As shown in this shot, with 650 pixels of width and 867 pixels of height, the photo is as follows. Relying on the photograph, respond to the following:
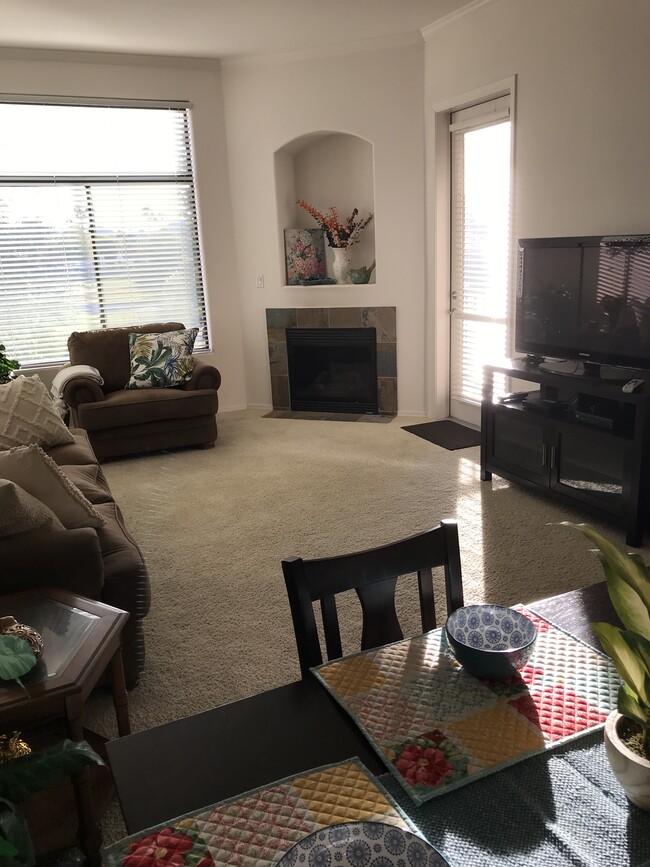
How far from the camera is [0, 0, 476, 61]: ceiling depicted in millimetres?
4539

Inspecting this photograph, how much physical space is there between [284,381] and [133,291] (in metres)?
1.55

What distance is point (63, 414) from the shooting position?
5.14 meters

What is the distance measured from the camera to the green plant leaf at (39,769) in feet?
3.65

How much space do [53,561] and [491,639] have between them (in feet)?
4.69

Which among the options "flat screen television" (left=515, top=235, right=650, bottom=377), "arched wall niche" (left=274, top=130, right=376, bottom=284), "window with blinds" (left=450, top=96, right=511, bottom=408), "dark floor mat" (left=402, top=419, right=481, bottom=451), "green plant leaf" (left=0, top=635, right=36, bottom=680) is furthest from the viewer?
"arched wall niche" (left=274, top=130, right=376, bottom=284)

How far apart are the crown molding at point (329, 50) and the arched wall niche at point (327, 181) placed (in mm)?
603

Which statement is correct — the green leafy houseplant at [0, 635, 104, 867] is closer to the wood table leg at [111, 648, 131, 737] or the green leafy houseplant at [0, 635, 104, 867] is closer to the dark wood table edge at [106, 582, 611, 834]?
the dark wood table edge at [106, 582, 611, 834]

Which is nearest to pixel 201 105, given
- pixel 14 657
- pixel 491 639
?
pixel 14 657

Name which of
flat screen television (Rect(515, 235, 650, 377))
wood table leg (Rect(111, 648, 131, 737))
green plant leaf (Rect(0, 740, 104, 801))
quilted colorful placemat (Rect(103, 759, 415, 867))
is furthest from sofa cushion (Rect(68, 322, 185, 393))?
quilted colorful placemat (Rect(103, 759, 415, 867))

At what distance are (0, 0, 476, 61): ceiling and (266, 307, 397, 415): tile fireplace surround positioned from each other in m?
2.09

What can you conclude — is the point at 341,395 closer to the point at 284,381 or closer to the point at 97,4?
the point at 284,381

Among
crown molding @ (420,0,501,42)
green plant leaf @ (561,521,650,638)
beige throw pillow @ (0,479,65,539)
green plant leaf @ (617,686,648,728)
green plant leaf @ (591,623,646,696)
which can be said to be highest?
crown molding @ (420,0,501,42)

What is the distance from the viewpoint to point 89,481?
3297 mm

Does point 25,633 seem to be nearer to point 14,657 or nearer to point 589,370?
point 14,657
